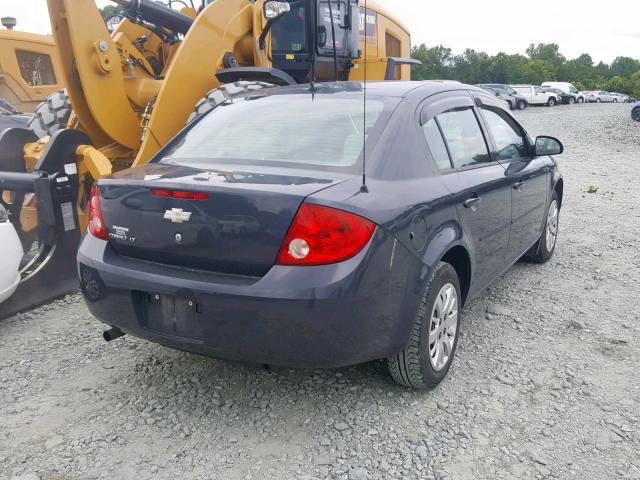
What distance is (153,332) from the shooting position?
2.79 m

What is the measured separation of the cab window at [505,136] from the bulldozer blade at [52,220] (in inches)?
131

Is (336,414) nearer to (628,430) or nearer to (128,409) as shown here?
(128,409)

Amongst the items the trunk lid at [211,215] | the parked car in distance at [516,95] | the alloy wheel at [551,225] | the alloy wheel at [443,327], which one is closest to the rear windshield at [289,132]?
the trunk lid at [211,215]

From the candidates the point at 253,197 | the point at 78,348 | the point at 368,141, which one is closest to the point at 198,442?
the point at 253,197

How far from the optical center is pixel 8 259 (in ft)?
13.0

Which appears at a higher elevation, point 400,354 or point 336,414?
point 400,354

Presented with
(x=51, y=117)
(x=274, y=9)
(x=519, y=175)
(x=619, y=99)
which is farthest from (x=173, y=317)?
(x=619, y=99)

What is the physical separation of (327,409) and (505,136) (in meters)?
2.60

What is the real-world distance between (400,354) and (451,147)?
1.33 m

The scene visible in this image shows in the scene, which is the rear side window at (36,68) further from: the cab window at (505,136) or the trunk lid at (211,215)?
the cab window at (505,136)

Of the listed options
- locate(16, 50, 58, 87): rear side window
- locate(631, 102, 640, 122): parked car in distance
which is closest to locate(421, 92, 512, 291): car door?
locate(16, 50, 58, 87): rear side window

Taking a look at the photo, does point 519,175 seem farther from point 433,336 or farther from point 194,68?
point 194,68

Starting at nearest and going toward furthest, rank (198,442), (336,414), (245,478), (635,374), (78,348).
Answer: (245,478) < (198,442) < (336,414) < (635,374) < (78,348)

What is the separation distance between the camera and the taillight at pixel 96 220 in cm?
304
